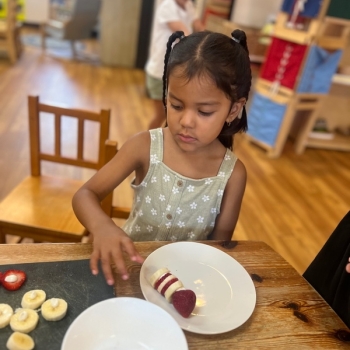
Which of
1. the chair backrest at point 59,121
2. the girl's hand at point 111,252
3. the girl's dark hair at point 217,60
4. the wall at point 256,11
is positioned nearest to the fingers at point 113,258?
the girl's hand at point 111,252

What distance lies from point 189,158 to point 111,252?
17.1 inches

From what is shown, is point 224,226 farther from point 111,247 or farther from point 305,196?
point 305,196

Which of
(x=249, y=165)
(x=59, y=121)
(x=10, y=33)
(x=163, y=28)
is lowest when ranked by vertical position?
(x=249, y=165)

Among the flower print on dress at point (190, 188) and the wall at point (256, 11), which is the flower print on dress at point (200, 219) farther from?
the wall at point (256, 11)

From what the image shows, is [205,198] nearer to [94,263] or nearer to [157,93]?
[94,263]

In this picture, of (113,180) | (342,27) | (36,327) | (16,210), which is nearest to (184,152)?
(113,180)

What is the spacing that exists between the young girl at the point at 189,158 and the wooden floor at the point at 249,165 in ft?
3.78

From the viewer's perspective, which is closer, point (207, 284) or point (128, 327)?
point (128, 327)

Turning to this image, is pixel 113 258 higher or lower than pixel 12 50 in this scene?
higher

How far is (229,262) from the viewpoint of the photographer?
0.80 m

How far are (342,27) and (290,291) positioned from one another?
2882 mm

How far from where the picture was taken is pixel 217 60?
0.84 metres

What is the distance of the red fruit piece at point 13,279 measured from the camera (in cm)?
65

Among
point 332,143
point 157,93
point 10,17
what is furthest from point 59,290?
point 10,17
